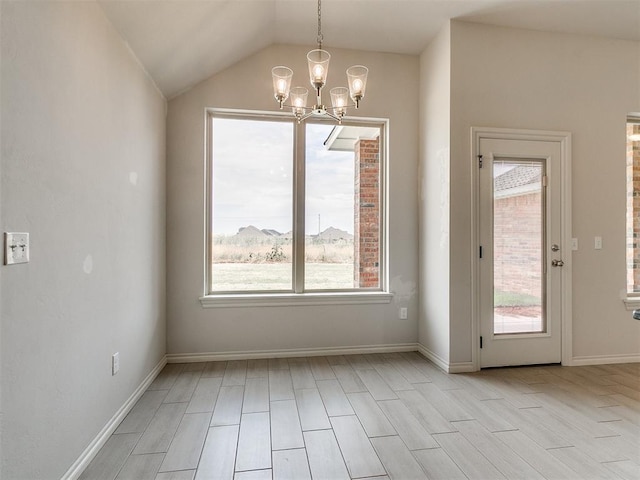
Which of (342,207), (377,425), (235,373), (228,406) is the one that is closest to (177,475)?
(228,406)

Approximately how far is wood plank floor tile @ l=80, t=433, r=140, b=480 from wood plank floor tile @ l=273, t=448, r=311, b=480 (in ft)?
2.59

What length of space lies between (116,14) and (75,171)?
3.40ft

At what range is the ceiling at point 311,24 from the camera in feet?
7.80

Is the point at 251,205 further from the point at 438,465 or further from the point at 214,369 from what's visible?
the point at 438,465

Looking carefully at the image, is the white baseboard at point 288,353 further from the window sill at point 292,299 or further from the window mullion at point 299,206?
the window mullion at point 299,206

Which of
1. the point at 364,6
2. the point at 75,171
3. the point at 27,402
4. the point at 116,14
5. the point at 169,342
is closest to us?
the point at 27,402

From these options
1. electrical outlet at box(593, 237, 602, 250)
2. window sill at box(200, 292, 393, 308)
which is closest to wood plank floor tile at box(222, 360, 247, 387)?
window sill at box(200, 292, 393, 308)

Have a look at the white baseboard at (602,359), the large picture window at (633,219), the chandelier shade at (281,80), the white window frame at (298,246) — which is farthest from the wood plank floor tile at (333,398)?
the large picture window at (633,219)

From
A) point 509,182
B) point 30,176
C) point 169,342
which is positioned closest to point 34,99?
point 30,176

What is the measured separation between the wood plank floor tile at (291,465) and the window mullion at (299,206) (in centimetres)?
170

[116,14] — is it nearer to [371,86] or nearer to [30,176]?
[30,176]

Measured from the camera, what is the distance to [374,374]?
288cm

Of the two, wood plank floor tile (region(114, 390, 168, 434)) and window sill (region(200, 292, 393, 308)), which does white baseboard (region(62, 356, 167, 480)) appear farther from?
window sill (region(200, 292, 393, 308))

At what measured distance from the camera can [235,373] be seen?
2.89 meters
